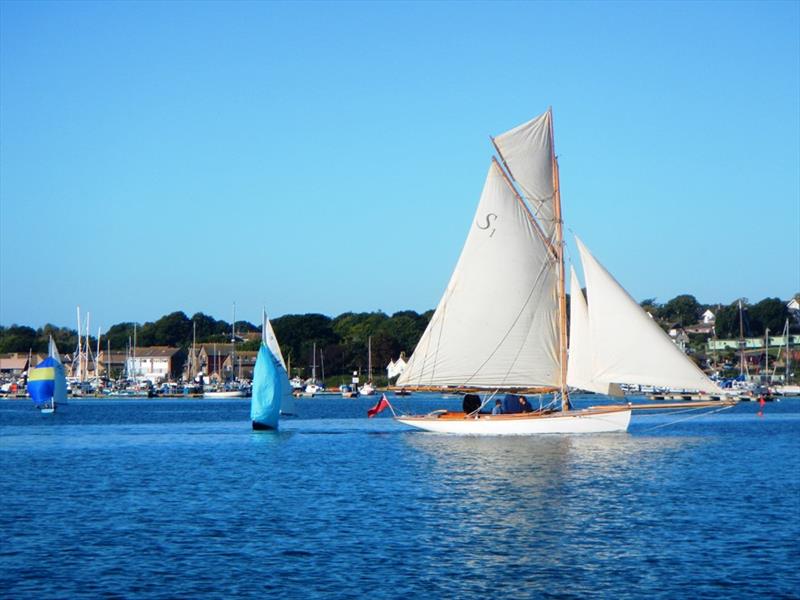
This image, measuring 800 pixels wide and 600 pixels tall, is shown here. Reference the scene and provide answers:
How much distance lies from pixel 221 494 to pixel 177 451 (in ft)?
77.8

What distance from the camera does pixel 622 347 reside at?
202 ft

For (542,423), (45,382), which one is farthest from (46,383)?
(542,423)

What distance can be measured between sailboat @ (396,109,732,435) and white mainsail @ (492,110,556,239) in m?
0.05

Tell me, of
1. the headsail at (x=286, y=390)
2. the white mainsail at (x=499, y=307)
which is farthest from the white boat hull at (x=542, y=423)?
the headsail at (x=286, y=390)

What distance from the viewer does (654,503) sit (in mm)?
38844

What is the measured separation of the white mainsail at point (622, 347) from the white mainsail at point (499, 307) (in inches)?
109

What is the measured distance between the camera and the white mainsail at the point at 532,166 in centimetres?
6688

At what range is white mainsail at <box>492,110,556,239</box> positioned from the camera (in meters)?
66.9

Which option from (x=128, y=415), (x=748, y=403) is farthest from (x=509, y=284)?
(x=748, y=403)

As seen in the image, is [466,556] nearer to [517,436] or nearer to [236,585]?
[236,585]

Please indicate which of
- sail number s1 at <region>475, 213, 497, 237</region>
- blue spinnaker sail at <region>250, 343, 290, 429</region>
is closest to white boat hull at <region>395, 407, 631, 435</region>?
sail number s1 at <region>475, 213, 497, 237</region>

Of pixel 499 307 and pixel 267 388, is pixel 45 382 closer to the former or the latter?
pixel 267 388

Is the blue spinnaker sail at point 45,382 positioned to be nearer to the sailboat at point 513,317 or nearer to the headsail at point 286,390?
the headsail at point 286,390

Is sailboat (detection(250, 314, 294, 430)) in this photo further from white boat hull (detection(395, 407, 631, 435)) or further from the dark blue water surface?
white boat hull (detection(395, 407, 631, 435))
